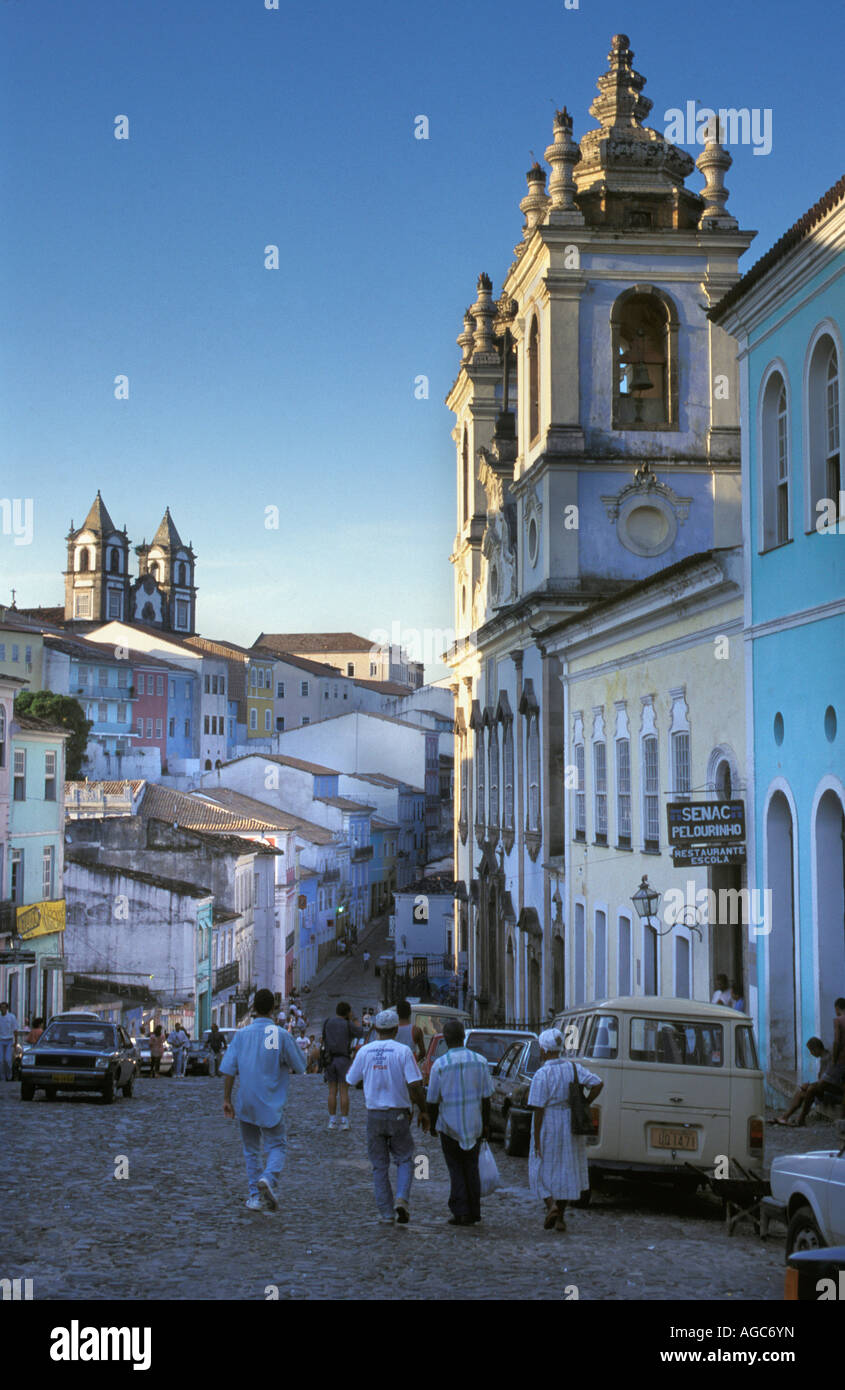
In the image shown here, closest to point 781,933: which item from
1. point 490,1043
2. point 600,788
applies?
point 490,1043

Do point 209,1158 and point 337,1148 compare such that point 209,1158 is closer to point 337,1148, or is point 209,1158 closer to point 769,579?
point 337,1148

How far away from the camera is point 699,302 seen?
39531 millimetres

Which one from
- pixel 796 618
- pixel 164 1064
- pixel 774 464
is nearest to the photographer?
pixel 796 618

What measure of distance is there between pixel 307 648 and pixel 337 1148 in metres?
147

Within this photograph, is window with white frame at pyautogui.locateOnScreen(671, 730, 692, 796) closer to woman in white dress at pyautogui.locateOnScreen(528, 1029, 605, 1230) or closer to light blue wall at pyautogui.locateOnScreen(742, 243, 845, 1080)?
light blue wall at pyautogui.locateOnScreen(742, 243, 845, 1080)

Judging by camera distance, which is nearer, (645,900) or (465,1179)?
(465,1179)

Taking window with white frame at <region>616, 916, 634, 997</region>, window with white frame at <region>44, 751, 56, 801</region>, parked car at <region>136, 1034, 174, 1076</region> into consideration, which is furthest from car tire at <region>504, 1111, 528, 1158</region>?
window with white frame at <region>44, 751, 56, 801</region>

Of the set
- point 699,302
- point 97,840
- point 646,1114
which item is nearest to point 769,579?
point 646,1114

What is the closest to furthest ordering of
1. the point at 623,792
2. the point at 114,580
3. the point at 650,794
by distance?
the point at 650,794
the point at 623,792
the point at 114,580

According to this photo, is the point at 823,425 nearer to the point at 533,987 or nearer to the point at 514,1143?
the point at 514,1143

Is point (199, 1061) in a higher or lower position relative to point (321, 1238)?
lower

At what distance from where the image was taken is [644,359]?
4072 cm

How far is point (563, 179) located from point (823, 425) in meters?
22.5

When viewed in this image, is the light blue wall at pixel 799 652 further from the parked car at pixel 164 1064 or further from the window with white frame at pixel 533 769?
the parked car at pixel 164 1064
